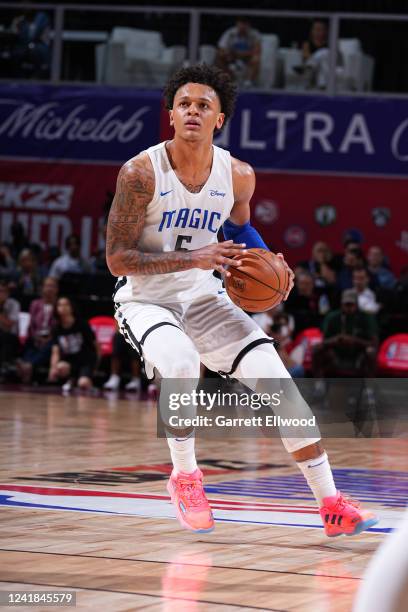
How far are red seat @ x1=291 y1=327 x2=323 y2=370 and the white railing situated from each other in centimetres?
422

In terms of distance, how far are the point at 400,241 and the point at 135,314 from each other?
1109cm

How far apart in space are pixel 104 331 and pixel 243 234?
9.20 m

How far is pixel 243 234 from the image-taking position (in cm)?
537

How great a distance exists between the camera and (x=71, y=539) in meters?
4.65

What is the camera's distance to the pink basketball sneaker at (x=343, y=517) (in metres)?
4.82

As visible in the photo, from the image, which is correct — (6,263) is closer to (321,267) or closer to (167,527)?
(321,267)

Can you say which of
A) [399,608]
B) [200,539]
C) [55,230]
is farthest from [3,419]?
[399,608]

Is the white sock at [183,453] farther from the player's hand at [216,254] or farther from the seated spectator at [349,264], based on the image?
the seated spectator at [349,264]

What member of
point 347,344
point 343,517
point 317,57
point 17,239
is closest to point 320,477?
point 343,517

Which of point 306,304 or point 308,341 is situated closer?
point 308,341

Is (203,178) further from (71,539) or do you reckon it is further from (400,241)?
(400,241)

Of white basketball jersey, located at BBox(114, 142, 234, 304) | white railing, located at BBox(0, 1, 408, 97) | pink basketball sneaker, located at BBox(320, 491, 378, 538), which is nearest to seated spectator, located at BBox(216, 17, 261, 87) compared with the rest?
white railing, located at BBox(0, 1, 408, 97)

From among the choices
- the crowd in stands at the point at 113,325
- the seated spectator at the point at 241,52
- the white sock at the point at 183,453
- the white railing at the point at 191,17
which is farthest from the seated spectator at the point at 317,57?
the white sock at the point at 183,453

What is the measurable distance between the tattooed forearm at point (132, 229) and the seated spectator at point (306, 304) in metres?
8.32
